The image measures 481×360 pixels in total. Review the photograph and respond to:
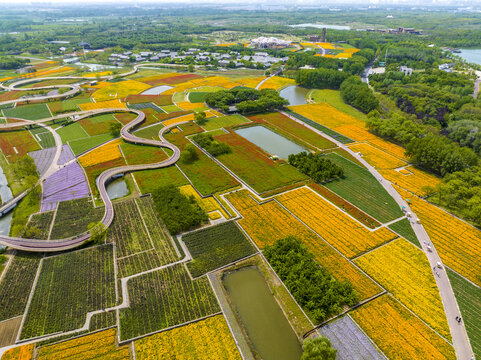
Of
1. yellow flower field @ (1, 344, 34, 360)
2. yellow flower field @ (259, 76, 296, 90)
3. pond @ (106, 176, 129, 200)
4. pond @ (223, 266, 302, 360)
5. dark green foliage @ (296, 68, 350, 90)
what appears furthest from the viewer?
yellow flower field @ (259, 76, 296, 90)

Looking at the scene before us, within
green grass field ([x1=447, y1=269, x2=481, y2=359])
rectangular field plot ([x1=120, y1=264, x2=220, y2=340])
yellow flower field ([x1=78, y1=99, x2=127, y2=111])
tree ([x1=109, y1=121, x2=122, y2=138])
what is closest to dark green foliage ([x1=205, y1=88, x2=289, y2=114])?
yellow flower field ([x1=78, y1=99, x2=127, y2=111])

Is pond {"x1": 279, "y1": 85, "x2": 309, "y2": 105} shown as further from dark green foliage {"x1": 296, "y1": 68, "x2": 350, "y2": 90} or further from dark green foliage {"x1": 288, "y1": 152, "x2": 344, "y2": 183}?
dark green foliage {"x1": 288, "y1": 152, "x2": 344, "y2": 183}

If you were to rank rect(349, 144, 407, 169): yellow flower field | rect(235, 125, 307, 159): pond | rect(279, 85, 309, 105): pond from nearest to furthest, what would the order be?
rect(349, 144, 407, 169): yellow flower field < rect(235, 125, 307, 159): pond < rect(279, 85, 309, 105): pond

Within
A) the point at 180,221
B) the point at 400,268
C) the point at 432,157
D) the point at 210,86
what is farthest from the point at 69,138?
the point at 432,157

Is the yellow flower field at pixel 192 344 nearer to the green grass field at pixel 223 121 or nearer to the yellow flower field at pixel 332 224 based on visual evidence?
the yellow flower field at pixel 332 224

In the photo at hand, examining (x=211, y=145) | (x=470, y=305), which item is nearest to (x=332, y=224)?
(x=470, y=305)

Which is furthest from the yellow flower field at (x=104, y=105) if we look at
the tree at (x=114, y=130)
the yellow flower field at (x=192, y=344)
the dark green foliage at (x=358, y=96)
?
the yellow flower field at (x=192, y=344)
